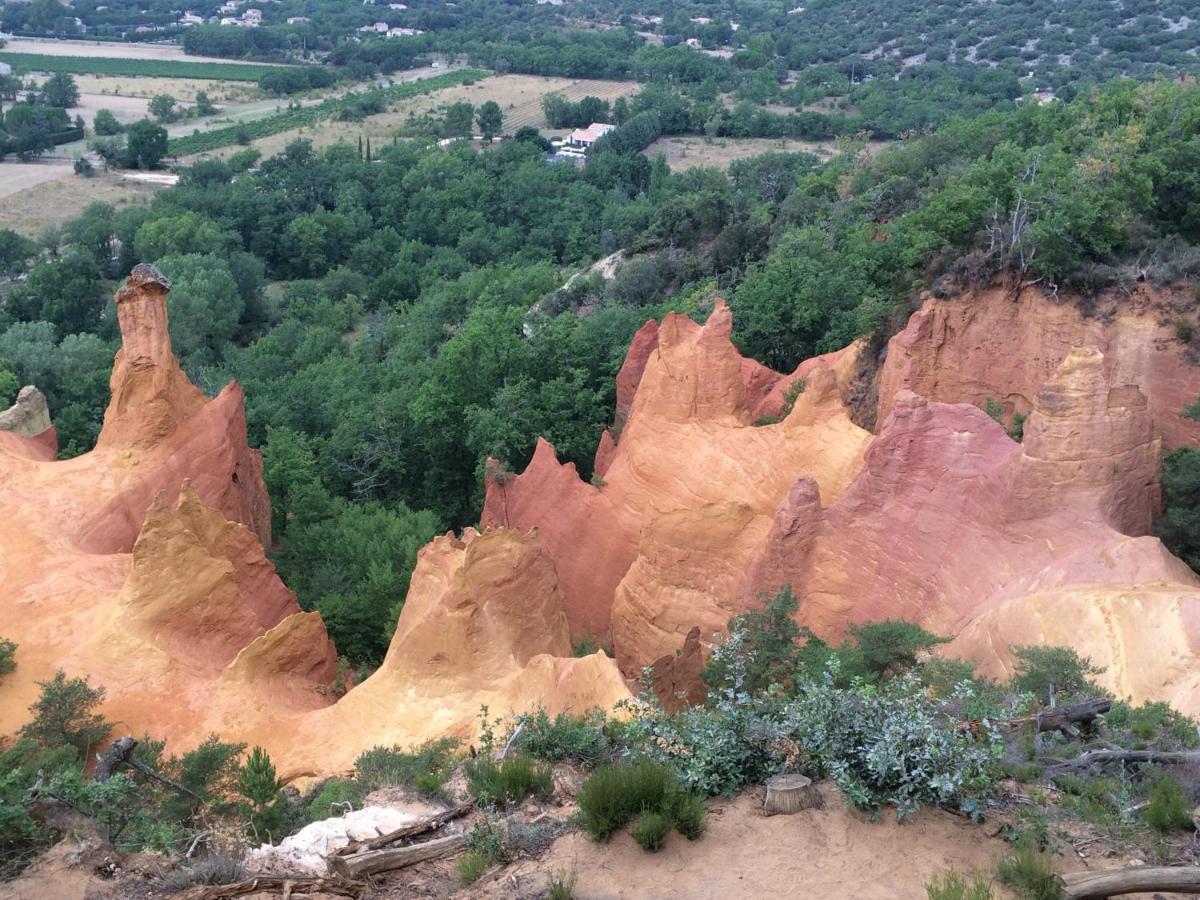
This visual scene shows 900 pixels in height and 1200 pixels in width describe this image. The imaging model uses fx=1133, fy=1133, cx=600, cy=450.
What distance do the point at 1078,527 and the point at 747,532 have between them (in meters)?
5.59

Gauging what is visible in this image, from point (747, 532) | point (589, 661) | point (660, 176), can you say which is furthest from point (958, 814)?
point (660, 176)

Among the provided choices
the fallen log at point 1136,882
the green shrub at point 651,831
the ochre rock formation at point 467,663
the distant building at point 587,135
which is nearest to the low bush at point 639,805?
the green shrub at point 651,831

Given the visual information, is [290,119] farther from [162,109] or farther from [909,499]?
[909,499]

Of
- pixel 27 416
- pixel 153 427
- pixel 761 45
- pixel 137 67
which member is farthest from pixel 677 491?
pixel 137 67

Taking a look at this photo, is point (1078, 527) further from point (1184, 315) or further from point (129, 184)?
point (129, 184)

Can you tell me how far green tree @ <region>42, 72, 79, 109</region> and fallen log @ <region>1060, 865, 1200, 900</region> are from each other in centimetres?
11124

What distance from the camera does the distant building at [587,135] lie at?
84875mm

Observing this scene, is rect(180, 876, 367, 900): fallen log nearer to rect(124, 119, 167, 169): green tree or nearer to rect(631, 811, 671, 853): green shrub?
rect(631, 811, 671, 853): green shrub

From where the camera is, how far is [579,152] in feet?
273

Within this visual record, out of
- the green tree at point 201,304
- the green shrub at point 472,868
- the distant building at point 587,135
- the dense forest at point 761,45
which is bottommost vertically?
the green tree at point 201,304

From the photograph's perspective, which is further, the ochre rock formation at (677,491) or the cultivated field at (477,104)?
the cultivated field at (477,104)

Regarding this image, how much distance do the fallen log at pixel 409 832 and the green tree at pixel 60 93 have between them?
351 ft

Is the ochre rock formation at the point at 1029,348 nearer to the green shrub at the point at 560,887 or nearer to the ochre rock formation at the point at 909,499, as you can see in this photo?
the ochre rock formation at the point at 909,499

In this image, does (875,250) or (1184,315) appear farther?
(875,250)
